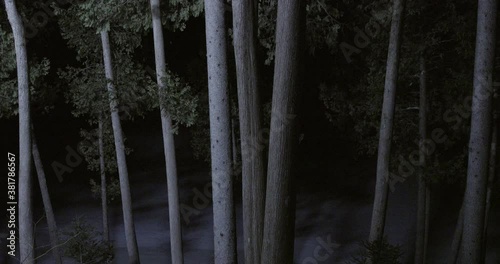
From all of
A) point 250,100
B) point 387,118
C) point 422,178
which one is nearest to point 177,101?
point 387,118

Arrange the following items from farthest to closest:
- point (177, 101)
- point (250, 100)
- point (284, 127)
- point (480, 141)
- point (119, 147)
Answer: point (119, 147) → point (177, 101) → point (480, 141) → point (250, 100) → point (284, 127)

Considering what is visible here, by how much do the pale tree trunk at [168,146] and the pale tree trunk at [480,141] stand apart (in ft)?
25.1

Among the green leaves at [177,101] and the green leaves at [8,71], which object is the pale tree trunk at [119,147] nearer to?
the green leaves at [8,71]

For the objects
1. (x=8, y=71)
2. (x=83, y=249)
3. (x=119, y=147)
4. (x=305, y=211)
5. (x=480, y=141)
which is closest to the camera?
(x=480, y=141)

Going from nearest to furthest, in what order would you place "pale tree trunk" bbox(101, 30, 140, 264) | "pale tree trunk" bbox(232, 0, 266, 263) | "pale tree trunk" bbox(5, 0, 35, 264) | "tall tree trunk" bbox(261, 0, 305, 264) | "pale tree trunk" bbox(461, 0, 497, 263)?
1. "tall tree trunk" bbox(261, 0, 305, 264)
2. "pale tree trunk" bbox(232, 0, 266, 263)
3. "pale tree trunk" bbox(461, 0, 497, 263)
4. "pale tree trunk" bbox(5, 0, 35, 264)
5. "pale tree trunk" bbox(101, 30, 140, 264)

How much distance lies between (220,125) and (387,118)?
5705 millimetres

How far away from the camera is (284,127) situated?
668cm

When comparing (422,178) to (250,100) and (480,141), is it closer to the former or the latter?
(480,141)

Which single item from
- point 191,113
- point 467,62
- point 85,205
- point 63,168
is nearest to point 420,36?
point 467,62

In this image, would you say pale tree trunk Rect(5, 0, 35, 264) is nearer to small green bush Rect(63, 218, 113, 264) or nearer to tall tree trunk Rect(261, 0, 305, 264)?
small green bush Rect(63, 218, 113, 264)

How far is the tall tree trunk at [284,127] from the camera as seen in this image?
6.63m

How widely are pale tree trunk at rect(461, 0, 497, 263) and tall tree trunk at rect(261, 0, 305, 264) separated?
4003mm

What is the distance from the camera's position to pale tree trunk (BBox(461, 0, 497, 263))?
9.35 meters

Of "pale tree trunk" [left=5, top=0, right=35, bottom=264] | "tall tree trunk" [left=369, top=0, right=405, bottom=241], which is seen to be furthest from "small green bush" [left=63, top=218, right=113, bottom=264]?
"tall tree trunk" [left=369, top=0, right=405, bottom=241]
